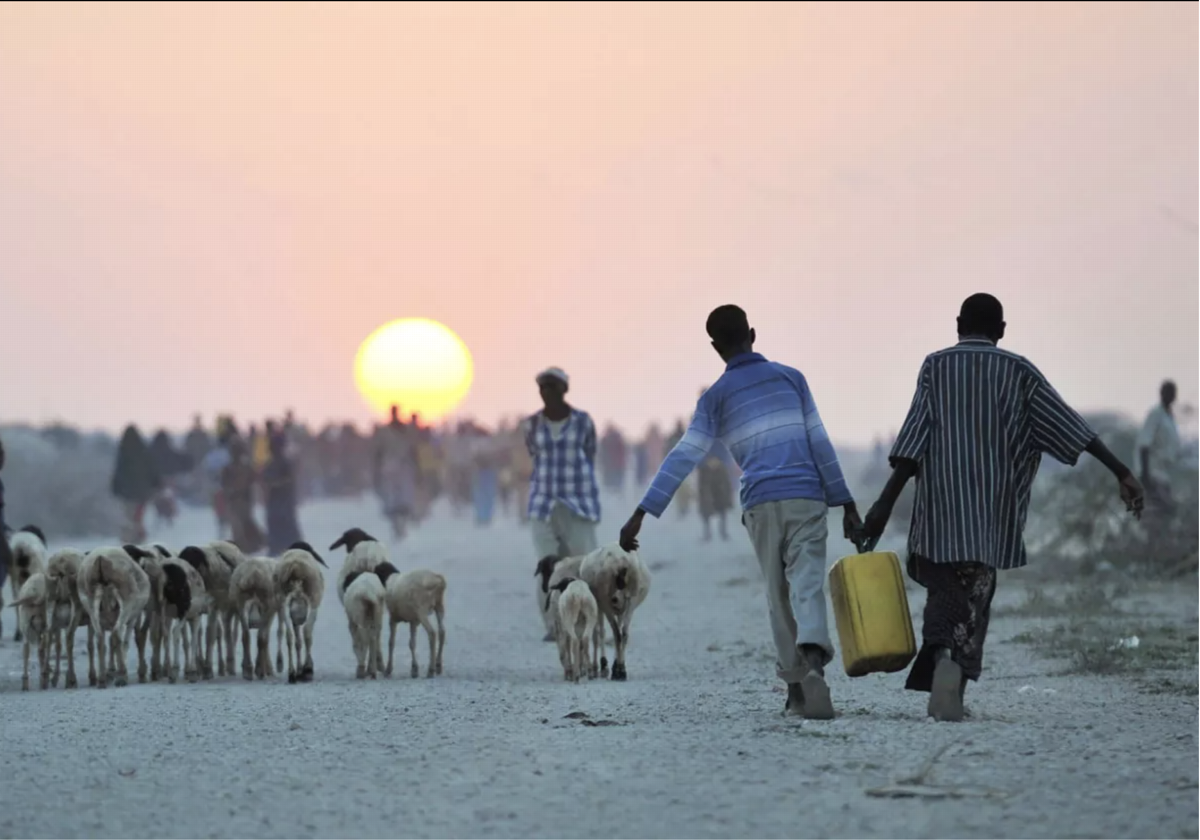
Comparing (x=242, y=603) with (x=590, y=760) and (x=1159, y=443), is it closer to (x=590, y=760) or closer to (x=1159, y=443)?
(x=590, y=760)

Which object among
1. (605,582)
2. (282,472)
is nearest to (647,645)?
(605,582)

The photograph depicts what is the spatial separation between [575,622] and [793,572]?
3.68 meters

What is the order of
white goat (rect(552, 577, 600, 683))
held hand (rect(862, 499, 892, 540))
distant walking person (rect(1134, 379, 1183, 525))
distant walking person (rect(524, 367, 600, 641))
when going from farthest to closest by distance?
1. distant walking person (rect(1134, 379, 1183, 525))
2. distant walking person (rect(524, 367, 600, 641))
3. white goat (rect(552, 577, 600, 683))
4. held hand (rect(862, 499, 892, 540))

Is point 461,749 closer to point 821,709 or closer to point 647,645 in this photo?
point 821,709

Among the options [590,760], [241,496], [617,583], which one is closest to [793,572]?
[590,760]

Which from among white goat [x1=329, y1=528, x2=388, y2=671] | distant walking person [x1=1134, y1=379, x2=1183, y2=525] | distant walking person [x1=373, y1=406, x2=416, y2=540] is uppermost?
distant walking person [x1=373, y1=406, x2=416, y2=540]

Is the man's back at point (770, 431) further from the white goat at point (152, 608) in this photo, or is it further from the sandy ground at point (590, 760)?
the white goat at point (152, 608)

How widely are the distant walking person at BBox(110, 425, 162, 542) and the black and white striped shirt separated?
24.2 metres

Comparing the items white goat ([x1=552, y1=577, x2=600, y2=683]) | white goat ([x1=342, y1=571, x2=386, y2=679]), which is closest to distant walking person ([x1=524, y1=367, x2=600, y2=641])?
white goat ([x1=342, y1=571, x2=386, y2=679])

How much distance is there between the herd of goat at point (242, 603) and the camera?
12852 mm

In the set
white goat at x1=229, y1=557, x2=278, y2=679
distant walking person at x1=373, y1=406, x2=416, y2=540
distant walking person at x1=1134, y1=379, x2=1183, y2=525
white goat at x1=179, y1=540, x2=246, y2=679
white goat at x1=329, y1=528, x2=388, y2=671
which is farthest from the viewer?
distant walking person at x1=373, y1=406, x2=416, y2=540

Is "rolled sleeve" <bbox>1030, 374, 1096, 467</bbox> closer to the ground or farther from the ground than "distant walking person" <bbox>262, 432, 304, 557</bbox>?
closer to the ground

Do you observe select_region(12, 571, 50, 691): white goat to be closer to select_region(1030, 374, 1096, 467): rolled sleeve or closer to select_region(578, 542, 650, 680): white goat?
select_region(578, 542, 650, 680): white goat

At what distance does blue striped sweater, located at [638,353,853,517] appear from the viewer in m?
9.45
